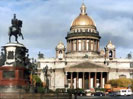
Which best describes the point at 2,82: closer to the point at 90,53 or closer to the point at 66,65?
the point at 66,65

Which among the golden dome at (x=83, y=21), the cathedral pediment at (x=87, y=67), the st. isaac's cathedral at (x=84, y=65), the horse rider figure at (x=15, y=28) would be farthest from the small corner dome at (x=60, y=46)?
the horse rider figure at (x=15, y=28)

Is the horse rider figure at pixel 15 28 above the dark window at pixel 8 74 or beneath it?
above

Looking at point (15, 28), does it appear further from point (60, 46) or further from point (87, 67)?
point (60, 46)

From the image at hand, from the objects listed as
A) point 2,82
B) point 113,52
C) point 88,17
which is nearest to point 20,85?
point 2,82

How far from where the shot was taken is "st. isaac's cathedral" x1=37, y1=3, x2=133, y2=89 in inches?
5271

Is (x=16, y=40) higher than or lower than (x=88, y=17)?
lower

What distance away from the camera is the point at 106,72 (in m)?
134

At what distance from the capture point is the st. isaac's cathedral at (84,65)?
13388 cm

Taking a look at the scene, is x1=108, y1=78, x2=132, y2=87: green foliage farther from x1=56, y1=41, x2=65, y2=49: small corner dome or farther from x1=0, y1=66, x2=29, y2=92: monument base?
x1=0, y1=66, x2=29, y2=92: monument base

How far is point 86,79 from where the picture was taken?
137000mm

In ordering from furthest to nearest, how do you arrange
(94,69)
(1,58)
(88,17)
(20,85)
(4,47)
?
(88,17)
(94,69)
(1,58)
(4,47)
(20,85)

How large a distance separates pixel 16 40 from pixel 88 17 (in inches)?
4524

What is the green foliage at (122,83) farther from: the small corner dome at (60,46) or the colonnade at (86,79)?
the small corner dome at (60,46)

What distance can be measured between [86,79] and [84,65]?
615cm
